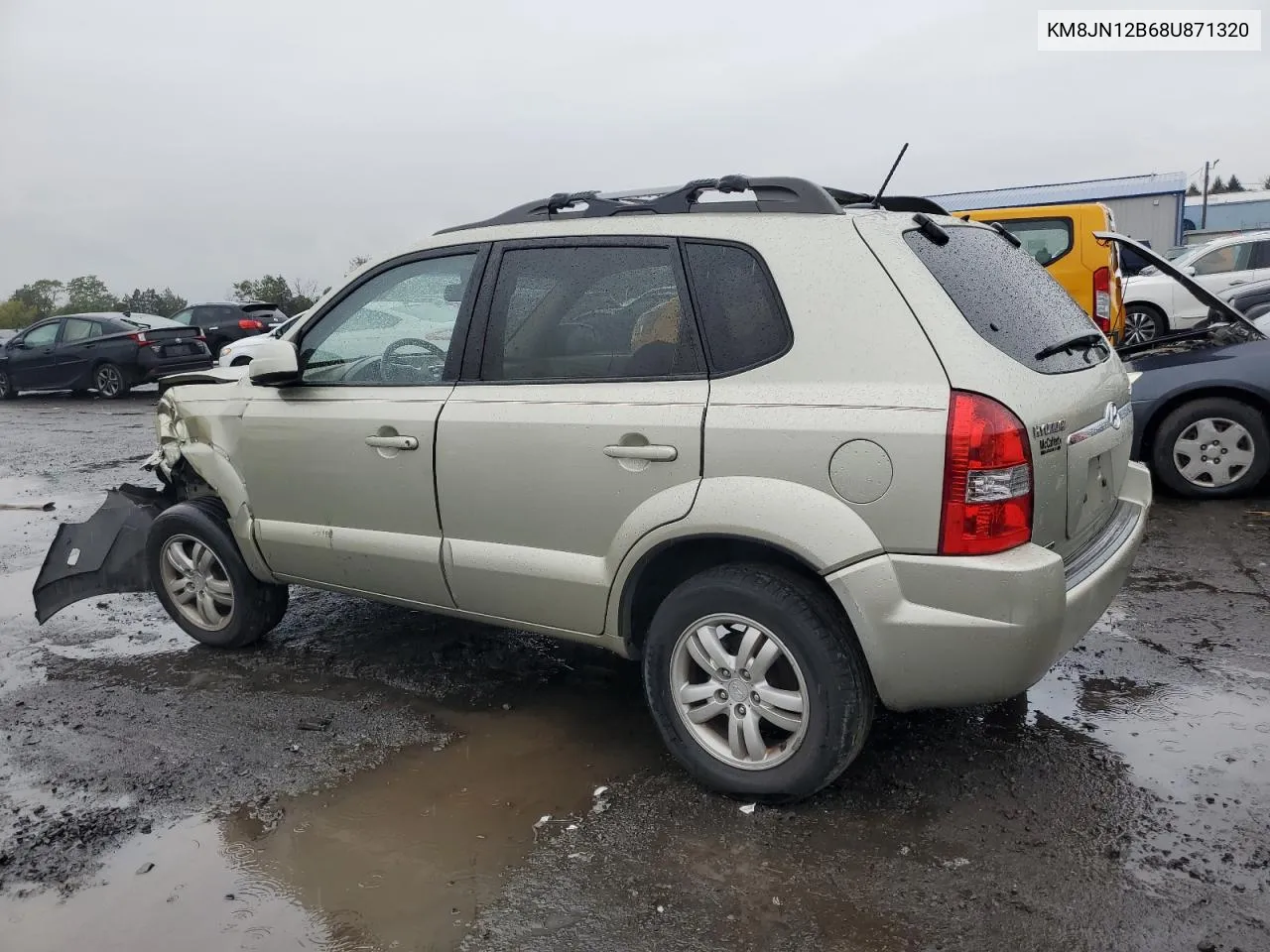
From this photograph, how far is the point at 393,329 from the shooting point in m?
3.97

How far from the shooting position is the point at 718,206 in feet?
10.7

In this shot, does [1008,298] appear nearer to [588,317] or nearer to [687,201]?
[687,201]

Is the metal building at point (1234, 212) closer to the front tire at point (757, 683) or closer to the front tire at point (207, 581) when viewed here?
the front tire at point (207, 581)

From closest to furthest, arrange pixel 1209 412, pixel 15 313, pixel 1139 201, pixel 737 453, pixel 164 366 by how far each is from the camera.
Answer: pixel 737 453, pixel 1209 412, pixel 164 366, pixel 1139 201, pixel 15 313

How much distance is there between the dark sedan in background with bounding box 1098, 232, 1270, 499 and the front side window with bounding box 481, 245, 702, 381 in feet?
13.5

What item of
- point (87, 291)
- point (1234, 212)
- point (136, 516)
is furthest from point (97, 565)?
point (1234, 212)

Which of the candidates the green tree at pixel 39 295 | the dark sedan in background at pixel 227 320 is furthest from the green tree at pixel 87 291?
the dark sedan in background at pixel 227 320

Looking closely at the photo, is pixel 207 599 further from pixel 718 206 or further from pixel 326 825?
pixel 718 206

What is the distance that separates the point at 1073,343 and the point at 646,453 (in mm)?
1441

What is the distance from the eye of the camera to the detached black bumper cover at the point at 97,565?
15.9ft

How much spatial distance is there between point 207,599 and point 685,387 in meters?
2.73

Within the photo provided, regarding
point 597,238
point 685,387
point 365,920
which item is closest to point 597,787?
point 365,920

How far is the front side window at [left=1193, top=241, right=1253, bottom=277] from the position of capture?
14.3 meters

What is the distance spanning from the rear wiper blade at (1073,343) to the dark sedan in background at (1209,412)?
9.69ft
